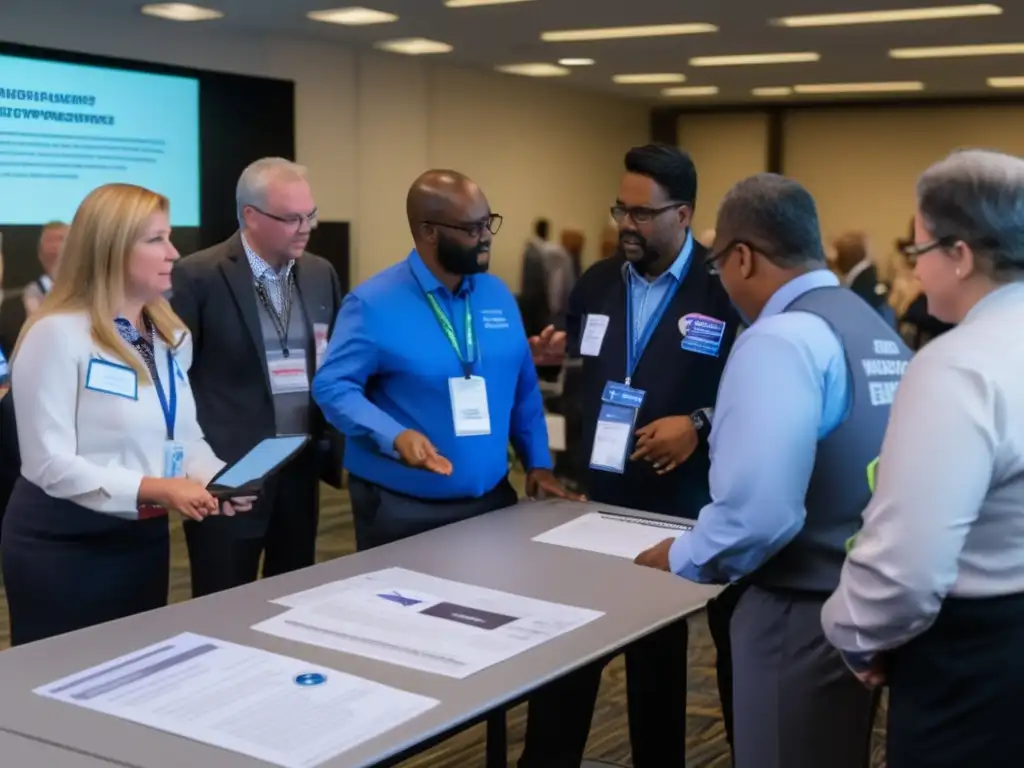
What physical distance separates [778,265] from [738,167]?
44.7 ft

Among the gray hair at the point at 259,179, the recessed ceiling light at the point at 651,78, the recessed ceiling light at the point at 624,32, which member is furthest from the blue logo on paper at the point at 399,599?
the recessed ceiling light at the point at 651,78

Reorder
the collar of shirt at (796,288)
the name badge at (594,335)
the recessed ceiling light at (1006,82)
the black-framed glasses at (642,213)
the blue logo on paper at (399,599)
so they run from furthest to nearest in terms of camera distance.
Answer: the recessed ceiling light at (1006,82), the name badge at (594,335), the black-framed glasses at (642,213), the blue logo on paper at (399,599), the collar of shirt at (796,288)

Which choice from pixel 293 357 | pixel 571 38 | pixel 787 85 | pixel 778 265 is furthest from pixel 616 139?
pixel 778 265

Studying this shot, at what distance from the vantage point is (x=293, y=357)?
332 centimetres

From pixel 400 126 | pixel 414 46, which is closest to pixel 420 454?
pixel 414 46

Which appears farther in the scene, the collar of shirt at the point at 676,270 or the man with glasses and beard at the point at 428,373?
the collar of shirt at the point at 676,270

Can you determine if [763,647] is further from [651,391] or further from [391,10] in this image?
[391,10]

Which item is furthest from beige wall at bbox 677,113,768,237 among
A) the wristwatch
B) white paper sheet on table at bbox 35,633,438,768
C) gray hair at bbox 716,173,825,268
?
white paper sheet on table at bbox 35,633,438,768

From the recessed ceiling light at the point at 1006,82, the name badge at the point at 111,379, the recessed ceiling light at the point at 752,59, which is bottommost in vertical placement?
the name badge at the point at 111,379

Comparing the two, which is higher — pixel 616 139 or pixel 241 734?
pixel 616 139

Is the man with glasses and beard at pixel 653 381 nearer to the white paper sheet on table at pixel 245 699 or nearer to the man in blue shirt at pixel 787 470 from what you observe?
the man in blue shirt at pixel 787 470

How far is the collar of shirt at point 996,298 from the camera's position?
1646 mm

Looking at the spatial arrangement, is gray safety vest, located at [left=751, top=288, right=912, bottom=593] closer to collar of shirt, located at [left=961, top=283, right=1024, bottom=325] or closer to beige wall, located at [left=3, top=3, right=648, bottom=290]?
collar of shirt, located at [left=961, top=283, right=1024, bottom=325]

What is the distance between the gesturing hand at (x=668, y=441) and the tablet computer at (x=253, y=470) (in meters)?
0.85
